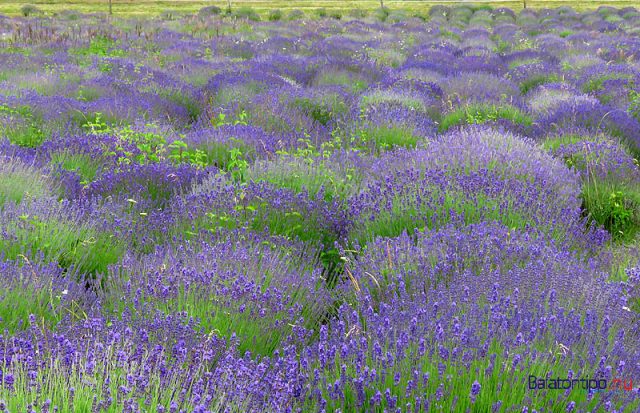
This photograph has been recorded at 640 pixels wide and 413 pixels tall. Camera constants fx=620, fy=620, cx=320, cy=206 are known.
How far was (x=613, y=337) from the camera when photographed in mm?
2490

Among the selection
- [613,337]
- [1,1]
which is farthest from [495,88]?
[1,1]

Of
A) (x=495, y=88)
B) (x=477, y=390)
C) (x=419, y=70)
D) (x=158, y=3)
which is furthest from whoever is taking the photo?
(x=158, y=3)

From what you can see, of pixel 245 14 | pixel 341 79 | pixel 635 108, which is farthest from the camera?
pixel 245 14

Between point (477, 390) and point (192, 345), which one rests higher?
point (477, 390)

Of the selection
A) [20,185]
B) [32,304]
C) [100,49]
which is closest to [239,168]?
[20,185]

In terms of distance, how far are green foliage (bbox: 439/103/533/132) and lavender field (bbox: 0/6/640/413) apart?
0.10 feet

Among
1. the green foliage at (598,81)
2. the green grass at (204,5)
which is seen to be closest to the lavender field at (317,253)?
the green foliage at (598,81)

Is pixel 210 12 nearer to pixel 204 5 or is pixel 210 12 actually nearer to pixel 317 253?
pixel 204 5

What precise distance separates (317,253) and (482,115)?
4.35m

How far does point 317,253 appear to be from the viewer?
402 centimetres

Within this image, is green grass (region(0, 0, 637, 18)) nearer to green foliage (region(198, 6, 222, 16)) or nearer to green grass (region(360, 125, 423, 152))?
green foliage (region(198, 6, 222, 16))

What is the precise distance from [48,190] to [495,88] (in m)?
6.64

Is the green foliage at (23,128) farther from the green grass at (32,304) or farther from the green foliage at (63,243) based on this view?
the green grass at (32,304)

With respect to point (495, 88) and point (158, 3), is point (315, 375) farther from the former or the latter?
point (158, 3)
